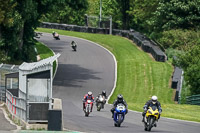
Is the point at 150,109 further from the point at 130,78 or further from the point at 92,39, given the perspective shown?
the point at 92,39

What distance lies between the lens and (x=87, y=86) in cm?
4631

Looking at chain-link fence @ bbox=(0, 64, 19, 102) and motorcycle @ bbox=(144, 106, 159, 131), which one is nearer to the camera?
motorcycle @ bbox=(144, 106, 159, 131)

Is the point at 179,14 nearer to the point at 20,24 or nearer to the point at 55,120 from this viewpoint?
the point at 20,24

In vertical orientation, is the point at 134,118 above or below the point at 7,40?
below

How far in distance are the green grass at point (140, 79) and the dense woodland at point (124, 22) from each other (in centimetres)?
252

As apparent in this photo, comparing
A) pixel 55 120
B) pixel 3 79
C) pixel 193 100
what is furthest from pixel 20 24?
pixel 55 120

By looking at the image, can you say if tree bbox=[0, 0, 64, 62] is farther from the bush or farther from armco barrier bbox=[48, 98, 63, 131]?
armco barrier bbox=[48, 98, 63, 131]

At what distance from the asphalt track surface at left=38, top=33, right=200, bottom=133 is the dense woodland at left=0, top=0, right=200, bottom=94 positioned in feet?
14.3

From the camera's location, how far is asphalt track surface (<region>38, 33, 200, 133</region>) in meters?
22.9

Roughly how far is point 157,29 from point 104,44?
709 centimetres

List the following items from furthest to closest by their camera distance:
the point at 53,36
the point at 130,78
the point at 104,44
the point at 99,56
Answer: the point at 53,36
the point at 104,44
the point at 99,56
the point at 130,78

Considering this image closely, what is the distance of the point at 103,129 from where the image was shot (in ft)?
71.5

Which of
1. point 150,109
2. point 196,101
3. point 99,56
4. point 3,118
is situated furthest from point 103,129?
point 99,56

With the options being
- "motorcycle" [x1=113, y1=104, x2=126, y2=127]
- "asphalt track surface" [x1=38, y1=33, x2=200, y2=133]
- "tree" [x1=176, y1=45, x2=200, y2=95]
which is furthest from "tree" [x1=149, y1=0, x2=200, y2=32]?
"motorcycle" [x1=113, y1=104, x2=126, y2=127]
